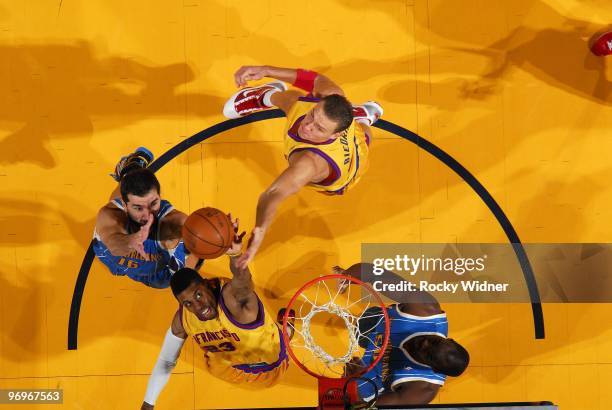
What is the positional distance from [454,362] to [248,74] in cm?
258

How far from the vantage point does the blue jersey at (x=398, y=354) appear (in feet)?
16.2

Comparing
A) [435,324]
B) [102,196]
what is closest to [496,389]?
[435,324]

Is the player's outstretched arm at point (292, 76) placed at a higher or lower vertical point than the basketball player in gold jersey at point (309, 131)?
higher

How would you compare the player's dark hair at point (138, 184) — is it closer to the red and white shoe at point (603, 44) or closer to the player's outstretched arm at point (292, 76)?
the player's outstretched arm at point (292, 76)

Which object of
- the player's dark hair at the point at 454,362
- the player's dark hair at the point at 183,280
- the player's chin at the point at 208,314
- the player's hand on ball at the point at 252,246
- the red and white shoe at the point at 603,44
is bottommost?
the player's dark hair at the point at 454,362

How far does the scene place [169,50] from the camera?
540 cm

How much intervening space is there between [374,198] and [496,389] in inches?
71.2

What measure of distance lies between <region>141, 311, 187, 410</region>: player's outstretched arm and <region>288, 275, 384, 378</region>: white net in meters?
0.88

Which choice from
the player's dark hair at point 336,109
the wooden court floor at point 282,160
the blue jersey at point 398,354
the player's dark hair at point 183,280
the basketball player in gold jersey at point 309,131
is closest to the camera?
the player's dark hair at point 336,109

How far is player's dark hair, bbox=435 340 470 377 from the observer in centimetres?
475

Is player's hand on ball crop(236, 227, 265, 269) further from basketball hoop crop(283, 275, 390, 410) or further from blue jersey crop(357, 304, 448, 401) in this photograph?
blue jersey crop(357, 304, 448, 401)

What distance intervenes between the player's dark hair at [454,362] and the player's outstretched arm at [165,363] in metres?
1.97

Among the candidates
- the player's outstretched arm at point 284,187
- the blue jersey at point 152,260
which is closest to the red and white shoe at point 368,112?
the player's outstretched arm at point 284,187

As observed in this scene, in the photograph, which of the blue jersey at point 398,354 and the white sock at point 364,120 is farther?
the white sock at point 364,120
